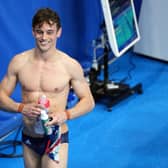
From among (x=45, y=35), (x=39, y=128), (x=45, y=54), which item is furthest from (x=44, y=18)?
(x=39, y=128)

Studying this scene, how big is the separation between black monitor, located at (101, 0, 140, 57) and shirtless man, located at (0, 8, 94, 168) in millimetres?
1890

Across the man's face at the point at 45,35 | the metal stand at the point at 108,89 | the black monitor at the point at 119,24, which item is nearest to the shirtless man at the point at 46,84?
the man's face at the point at 45,35

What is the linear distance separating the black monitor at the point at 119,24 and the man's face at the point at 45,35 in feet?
6.54

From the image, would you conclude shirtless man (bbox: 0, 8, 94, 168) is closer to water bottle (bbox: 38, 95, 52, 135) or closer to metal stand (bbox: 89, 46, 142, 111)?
water bottle (bbox: 38, 95, 52, 135)

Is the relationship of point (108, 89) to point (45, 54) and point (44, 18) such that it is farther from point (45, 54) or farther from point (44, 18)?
point (44, 18)

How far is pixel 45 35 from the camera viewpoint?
231 cm

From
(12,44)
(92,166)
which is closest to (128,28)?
(12,44)

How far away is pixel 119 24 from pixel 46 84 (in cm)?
229

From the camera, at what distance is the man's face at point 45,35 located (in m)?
2.30

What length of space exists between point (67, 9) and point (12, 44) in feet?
3.32

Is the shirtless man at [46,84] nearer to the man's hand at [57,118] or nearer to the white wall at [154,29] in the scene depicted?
the man's hand at [57,118]

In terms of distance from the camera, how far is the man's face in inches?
90.7

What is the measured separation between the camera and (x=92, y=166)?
358cm

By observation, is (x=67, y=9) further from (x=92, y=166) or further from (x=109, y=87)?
(x=92, y=166)
